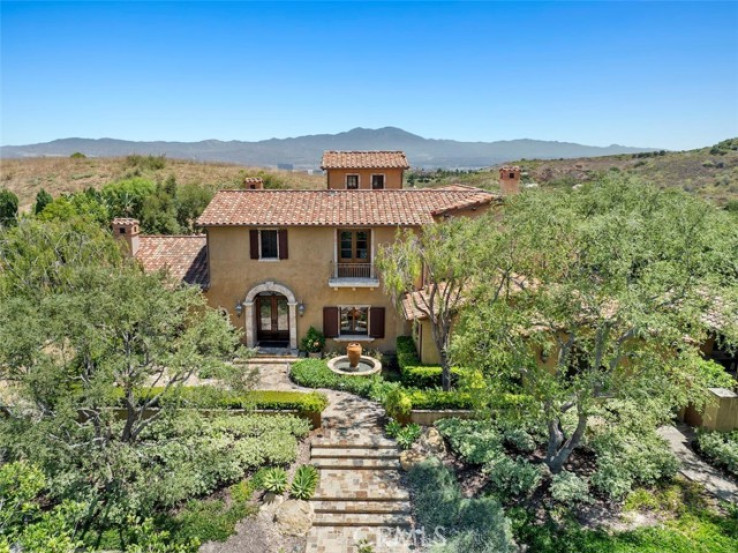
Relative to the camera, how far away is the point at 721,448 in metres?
16.1

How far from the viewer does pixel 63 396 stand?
1270 centimetres

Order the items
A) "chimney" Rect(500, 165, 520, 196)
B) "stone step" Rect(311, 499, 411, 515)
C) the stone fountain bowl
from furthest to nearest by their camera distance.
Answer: "chimney" Rect(500, 165, 520, 196), the stone fountain bowl, "stone step" Rect(311, 499, 411, 515)

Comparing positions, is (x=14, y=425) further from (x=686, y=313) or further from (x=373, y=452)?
(x=686, y=313)

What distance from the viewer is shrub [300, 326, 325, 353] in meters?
25.1

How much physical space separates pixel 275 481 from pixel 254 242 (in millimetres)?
13026

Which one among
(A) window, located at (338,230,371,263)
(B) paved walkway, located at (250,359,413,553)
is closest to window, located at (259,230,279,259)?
(A) window, located at (338,230,371,263)

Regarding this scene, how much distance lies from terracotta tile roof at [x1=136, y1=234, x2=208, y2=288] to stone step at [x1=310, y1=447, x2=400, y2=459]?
11704mm

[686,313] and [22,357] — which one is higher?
[686,313]

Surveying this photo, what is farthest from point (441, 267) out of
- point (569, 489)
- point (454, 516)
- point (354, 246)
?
point (454, 516)

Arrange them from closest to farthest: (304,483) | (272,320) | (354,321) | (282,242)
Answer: (304,483), (282,242), (354,321), (272,320)

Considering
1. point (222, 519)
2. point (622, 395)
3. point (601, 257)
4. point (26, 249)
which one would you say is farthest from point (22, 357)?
point (622, 395)

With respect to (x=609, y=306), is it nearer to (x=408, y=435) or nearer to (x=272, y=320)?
(x=408, y=435)

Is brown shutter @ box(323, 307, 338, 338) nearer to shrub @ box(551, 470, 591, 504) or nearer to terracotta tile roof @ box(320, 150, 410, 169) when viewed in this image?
terracotta tile roof @ box(320, 150, 410, 169)

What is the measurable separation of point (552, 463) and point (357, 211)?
1468cm
